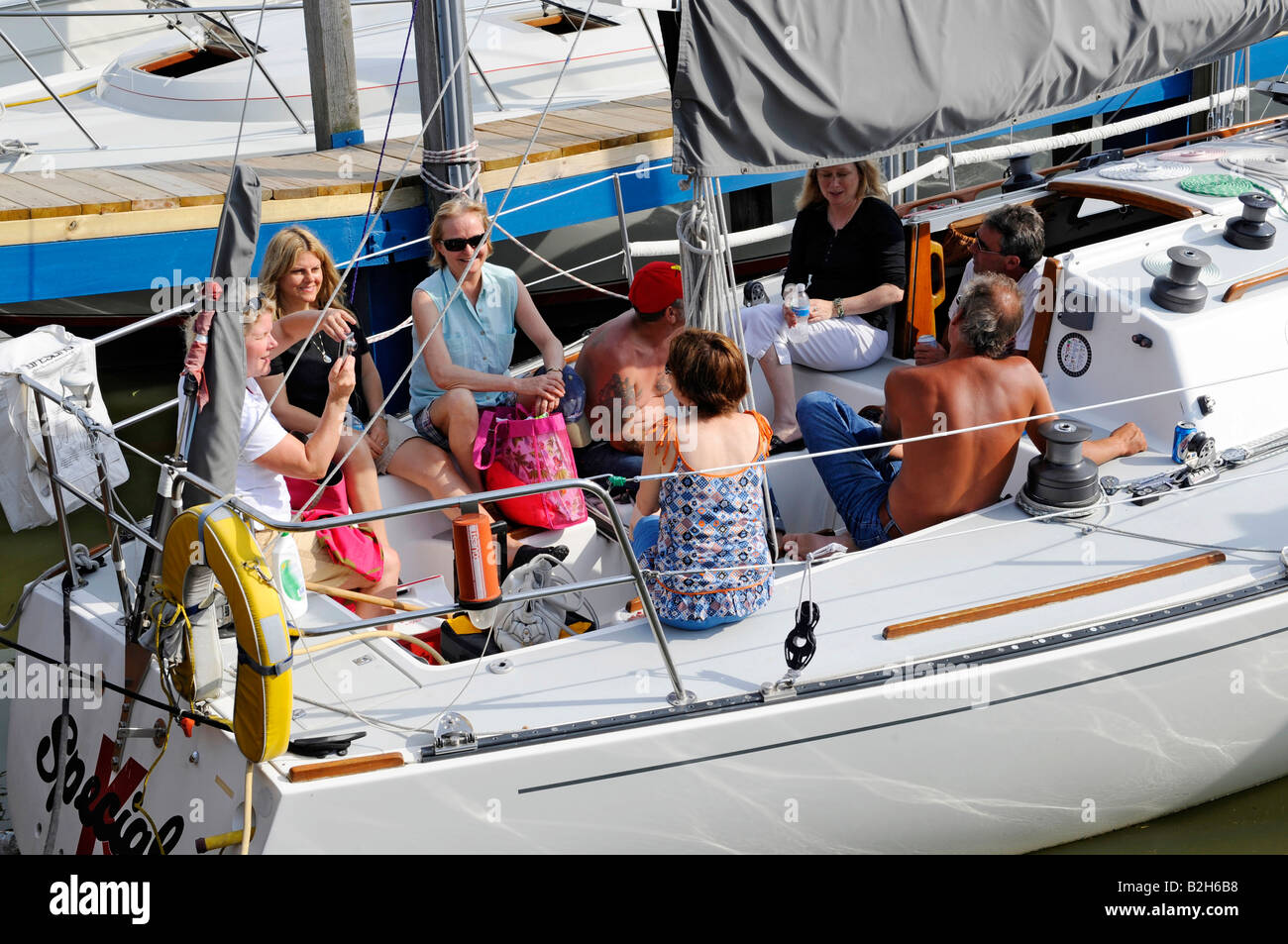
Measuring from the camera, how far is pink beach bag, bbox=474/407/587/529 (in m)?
4.12

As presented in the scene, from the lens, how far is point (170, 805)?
3.19 meters

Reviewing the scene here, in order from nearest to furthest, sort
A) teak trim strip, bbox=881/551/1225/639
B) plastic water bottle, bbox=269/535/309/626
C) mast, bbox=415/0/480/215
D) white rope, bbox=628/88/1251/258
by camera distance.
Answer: plastic water bottle, bbox=269/535/309/626 < teak trim strip, bbox=881/551/1225/639 < white rope, bbox=628/88/1251/258 < mast, bbox=415/0/480/215

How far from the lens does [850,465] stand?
3982 millimetres

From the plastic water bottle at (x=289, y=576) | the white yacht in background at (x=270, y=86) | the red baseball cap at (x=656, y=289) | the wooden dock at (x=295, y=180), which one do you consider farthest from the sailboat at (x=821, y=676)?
the white yacht in background at (x=270, y=86)

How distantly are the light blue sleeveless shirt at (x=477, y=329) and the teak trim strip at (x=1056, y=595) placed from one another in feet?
5.39

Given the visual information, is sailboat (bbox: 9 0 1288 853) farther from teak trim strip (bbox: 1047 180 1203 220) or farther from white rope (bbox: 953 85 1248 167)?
white rope (bbox: 953 85 1248 167)

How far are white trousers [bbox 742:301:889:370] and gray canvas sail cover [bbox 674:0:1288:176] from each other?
0.96 metres

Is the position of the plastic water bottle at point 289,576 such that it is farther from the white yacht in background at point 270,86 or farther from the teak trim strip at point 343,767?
the white yacht in background at point 270,86

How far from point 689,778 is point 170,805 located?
1227 millimetres

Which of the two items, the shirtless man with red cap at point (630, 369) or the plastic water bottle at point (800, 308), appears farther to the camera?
the plastic water bottle at point (800, 308)

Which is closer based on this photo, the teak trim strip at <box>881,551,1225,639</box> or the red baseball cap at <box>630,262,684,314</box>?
the teak trim strip at <box>881,551,1225,639</box>

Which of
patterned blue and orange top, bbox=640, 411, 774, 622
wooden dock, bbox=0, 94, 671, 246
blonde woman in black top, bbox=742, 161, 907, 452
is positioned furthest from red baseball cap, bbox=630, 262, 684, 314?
wooden dock, bbox=0, 94, 671, 246

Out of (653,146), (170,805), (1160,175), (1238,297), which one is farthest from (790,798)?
(653,146)

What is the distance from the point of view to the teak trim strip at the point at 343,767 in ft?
9.53
